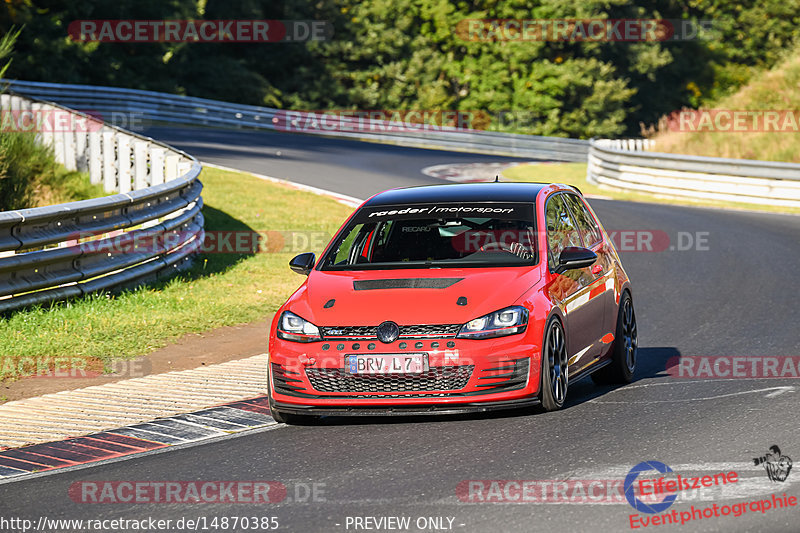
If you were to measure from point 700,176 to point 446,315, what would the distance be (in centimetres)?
2096

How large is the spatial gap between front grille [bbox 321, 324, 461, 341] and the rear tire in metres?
2.22

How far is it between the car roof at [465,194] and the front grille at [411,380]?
1903 mm

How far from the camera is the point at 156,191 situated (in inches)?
547

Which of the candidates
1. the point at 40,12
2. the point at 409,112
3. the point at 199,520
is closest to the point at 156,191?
the point at 199,520

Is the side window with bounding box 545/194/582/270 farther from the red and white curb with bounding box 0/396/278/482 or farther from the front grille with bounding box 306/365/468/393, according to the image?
the red and white curb with bounding box 0/396/278/482

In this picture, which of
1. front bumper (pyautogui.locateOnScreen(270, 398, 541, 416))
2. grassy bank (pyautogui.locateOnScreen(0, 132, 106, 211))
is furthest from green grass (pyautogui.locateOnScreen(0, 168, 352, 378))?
front bumper (pyautogui.locateOnScreen(270, 398, 541, 416))

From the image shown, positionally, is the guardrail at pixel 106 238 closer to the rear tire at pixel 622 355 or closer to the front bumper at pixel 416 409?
the front bumper at pixel 416 409

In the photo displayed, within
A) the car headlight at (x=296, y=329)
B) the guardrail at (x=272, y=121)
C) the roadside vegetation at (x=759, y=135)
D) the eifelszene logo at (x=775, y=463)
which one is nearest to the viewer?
the eifelszene logo at (x=775, y=463)

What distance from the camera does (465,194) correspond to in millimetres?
9188

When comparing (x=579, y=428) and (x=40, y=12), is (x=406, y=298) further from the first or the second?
(x=40, y=12)

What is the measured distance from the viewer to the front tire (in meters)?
7.71

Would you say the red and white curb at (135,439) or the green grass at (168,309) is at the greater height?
the red and white curb at (135,439)

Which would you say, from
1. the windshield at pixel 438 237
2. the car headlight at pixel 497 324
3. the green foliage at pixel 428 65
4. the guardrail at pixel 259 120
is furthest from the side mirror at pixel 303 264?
the green foliage at pixel 428 65

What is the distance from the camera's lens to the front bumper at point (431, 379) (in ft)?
24.5
